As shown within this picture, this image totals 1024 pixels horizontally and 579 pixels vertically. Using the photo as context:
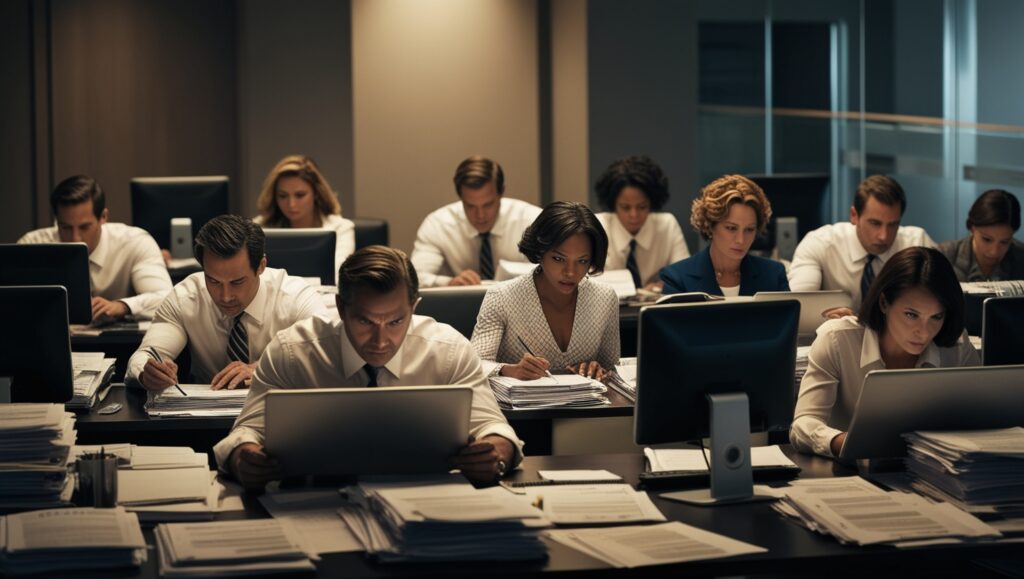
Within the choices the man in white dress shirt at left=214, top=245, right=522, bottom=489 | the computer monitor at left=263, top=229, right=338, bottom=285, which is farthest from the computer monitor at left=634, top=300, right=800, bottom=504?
the computer monitor at left=263, top=229, right=338, bottom=285

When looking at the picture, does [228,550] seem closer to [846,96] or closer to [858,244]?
[858,244]

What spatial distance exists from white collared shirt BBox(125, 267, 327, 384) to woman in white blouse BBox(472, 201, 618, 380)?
0.64 m

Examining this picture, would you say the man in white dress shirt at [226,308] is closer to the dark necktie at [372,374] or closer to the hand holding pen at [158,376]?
the hand holding pen at [158,376]

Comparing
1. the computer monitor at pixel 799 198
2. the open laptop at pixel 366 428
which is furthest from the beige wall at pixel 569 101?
the open laptop at pixel 366 428

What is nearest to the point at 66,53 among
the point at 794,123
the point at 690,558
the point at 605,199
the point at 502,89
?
the point at 502,89

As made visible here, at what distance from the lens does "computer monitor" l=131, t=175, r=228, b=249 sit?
7.04 m

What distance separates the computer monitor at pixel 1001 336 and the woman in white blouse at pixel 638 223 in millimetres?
3468

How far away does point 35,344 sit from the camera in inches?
138

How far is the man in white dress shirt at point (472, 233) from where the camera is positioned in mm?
6863

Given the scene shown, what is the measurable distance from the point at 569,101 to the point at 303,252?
3311 mm

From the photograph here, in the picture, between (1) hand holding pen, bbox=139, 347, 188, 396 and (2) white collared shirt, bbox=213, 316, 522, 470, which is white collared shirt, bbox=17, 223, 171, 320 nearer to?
(1) hand holding pen, bbox=139, 347, 188, 396

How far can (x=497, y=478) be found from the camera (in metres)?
3.19

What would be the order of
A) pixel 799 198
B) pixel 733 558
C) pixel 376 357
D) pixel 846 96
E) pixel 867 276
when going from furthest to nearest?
pixel 846 96 → pixel 799 198 → pixel 867 276 → pixel 376 357 → pixel 733 558

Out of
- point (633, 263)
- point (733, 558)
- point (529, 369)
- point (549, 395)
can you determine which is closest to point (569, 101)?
point (633, 263)
